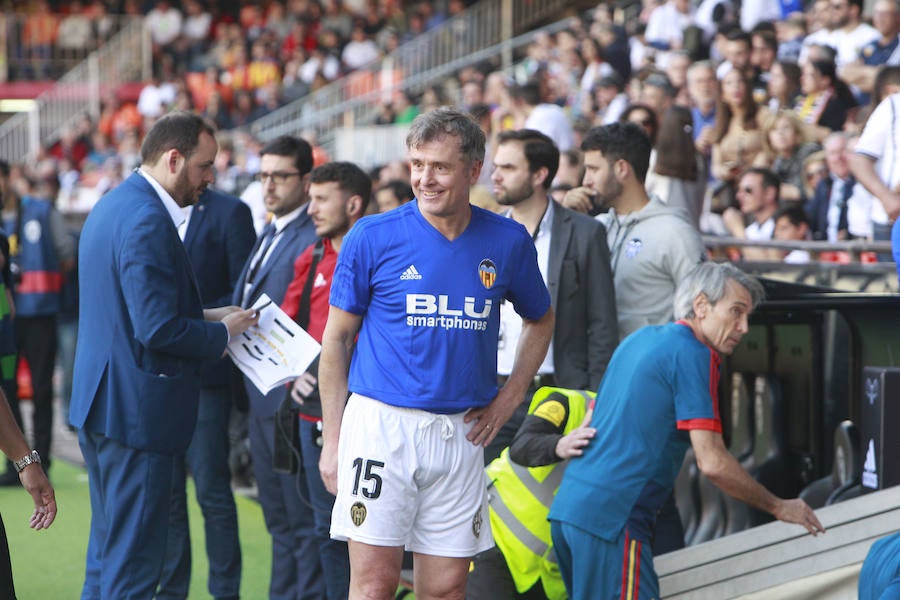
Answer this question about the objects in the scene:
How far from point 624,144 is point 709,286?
4.56 feet

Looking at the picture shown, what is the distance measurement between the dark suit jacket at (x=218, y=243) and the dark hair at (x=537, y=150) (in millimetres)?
1305

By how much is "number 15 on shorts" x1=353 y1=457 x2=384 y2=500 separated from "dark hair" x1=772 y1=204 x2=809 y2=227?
5.16 m

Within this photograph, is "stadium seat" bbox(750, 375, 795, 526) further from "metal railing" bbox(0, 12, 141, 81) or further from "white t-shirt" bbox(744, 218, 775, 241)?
"metal railing" bbox(0, 12, 141, 81)

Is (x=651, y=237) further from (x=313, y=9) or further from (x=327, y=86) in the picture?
(x=313, y=9)

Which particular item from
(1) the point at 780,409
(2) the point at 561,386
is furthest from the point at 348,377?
(1) the point at 780,409

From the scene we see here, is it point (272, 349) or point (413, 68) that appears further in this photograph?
point (413, 68)

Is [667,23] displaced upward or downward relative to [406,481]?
upward

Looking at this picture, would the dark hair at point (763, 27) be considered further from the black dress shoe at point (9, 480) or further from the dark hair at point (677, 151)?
the black dress shoe at point (9, 480)

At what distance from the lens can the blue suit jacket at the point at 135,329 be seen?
14.3 ft

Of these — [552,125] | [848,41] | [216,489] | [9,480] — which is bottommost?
[9,480]

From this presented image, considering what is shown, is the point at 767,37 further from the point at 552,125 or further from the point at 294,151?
the point at 294,151

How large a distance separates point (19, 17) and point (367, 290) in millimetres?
26374

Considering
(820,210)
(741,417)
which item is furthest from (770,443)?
(820,210)

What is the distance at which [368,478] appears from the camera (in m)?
3.65
